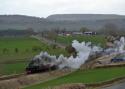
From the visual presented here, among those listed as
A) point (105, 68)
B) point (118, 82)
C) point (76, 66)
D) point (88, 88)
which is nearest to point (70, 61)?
point (76, 66)

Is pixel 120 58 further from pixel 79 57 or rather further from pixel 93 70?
pixel 93 70

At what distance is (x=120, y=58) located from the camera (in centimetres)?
7338

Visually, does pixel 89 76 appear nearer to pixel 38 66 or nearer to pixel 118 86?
pixel 118 86

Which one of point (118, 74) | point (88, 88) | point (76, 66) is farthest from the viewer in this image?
point (76, 66)

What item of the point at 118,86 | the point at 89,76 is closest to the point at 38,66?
the point at 89,76

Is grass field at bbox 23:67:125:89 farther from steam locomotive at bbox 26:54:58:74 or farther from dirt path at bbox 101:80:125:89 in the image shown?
steam locomotive at bbox 26:54:58:74

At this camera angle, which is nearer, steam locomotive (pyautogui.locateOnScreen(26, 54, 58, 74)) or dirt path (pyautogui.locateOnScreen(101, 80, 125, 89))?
dirt path (pyautogui.locateOnScreen(101, 80, 125, 89))

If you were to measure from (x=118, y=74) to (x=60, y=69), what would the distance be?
34.3 feet

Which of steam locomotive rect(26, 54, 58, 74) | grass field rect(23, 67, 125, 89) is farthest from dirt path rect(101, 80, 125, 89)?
steam locomotive rect(26, 54, 58, 74)

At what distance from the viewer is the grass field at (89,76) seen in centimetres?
4884

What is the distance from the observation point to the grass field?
48.8 meters

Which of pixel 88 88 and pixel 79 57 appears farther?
pixel 79 57

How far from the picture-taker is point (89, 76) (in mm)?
53906

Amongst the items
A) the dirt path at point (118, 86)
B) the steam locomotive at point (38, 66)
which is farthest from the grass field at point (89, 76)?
the steam locomotive at point (38, 66)
